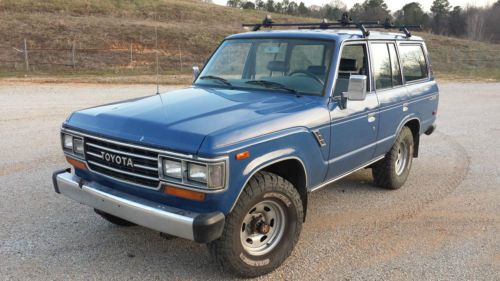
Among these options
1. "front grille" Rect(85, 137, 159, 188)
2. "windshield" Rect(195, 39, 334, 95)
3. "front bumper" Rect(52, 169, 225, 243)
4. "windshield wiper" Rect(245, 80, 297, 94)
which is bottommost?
"front bumper" Rect(52, 169, 225, 243)

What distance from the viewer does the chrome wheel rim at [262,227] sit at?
12.2 feet

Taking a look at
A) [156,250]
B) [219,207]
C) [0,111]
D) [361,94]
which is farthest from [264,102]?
[0,111]

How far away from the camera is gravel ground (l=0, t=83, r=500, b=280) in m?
3.84

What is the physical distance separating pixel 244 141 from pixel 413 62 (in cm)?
367

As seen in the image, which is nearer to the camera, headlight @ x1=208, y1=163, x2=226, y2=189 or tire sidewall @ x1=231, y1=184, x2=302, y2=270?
headlight @ x1=208, y1=163, x2=226, y2=189

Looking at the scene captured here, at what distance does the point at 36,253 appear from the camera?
13.2 feet

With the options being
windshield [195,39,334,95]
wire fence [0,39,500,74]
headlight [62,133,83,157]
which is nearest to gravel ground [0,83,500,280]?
headlight [62,133,83,157]

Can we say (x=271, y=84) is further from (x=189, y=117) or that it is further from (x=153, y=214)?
(x=153, y=214)

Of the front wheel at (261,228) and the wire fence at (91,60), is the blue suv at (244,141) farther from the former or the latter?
the wire fence at (91,60)

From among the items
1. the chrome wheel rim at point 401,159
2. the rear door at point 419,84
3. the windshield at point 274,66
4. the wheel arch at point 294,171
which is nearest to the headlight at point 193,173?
the wheel arch at point 294,171

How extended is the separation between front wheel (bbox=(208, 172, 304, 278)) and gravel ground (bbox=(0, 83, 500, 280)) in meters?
0.21

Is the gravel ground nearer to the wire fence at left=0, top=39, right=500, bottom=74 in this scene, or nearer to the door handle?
the door handle

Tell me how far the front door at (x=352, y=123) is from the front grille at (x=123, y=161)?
5.72ft

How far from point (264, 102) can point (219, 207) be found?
3.96 ft
